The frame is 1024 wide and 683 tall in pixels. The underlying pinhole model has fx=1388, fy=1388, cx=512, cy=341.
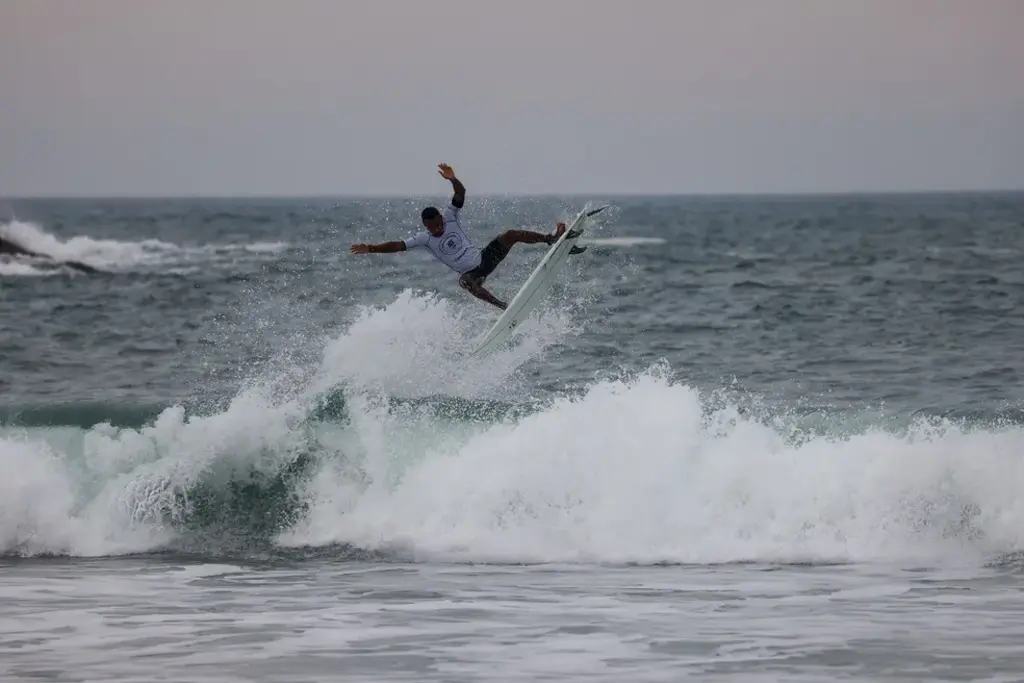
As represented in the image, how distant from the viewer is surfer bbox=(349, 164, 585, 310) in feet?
44.7

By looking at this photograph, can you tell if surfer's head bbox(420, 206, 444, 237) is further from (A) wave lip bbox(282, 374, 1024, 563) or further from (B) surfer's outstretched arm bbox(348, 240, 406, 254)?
(A) wave lip bbox(282, 374, 1024, 563)

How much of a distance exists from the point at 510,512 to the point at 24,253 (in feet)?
152

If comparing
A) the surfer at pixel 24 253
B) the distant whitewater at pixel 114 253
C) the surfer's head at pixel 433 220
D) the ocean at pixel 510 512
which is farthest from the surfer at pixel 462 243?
the surfer at pixel 24 253

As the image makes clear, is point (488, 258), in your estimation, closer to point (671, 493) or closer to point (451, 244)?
point (451, 244)

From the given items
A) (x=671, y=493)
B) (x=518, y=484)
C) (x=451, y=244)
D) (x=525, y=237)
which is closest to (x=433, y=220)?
(x=451, y=244)

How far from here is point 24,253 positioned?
5556 centimetres

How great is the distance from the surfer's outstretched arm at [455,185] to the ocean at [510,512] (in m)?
2.05

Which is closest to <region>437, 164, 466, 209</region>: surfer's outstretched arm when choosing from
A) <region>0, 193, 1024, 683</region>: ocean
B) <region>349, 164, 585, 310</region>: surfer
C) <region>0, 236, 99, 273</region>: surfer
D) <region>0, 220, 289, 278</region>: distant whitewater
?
<region>349, 164, 585, 310</region>: surfer

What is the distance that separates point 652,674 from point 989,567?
14.1 feet

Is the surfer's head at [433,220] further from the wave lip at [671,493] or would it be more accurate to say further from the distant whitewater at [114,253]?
the distant whitewater at [114,253]

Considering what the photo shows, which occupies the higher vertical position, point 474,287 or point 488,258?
point 488,258

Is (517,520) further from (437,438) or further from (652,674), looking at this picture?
(652,674)

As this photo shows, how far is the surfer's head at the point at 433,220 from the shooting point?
44.5ft

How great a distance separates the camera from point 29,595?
12.0 meters
